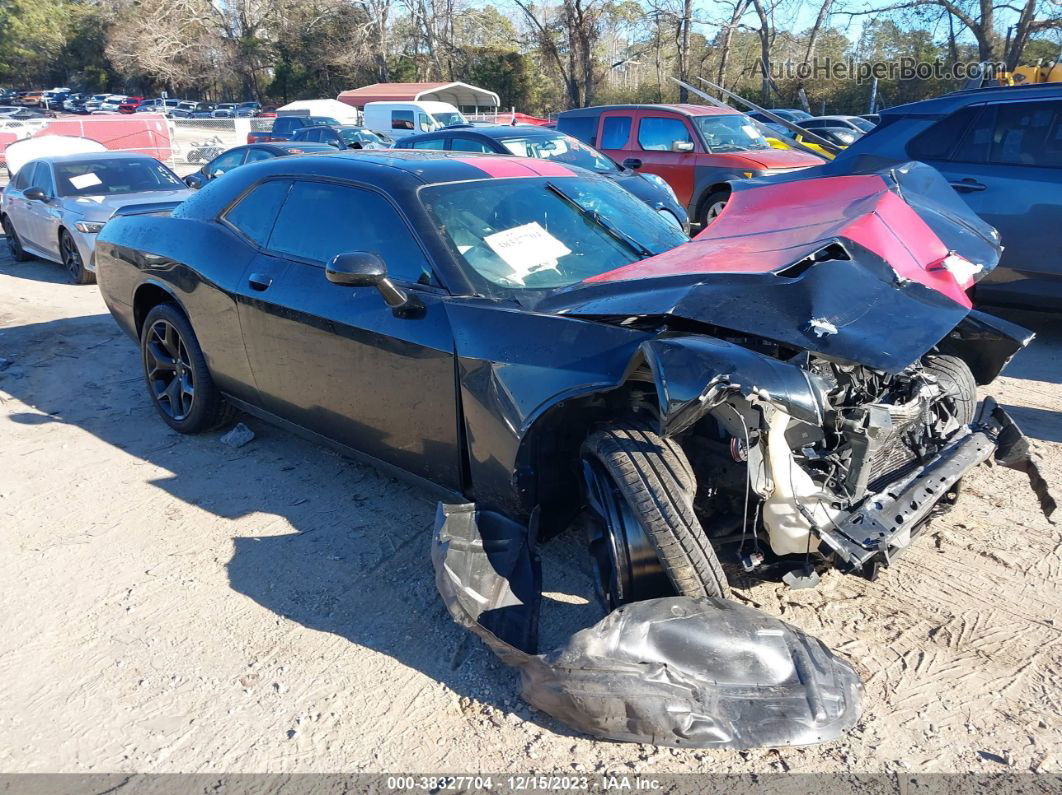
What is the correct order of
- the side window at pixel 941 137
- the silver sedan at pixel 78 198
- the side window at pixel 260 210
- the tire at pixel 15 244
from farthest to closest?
the tire at pixel 15 244 < the silver sedan at pixel 78 198 < the side window at pixel 941 137 < the side window at pixel 260 210

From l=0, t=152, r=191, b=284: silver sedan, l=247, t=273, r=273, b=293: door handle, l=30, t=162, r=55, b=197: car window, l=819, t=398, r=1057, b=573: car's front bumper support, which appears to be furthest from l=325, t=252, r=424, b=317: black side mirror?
l=30, t=162, r=55, b=197: car window

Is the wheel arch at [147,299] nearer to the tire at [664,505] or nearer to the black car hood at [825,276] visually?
the black car hood at [825,276]

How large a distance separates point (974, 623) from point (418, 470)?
7.02 ft

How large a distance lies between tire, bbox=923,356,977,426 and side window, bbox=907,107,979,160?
128 inches

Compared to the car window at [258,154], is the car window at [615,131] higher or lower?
higher

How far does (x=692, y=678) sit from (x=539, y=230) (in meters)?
2.00

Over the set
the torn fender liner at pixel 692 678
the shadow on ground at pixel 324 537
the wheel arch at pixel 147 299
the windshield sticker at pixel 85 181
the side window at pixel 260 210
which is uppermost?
the side window at pixel 260 210

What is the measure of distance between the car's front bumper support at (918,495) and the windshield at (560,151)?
701 centimetres

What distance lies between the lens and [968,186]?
5.81 m

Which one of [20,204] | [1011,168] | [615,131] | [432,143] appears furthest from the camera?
[615,131]

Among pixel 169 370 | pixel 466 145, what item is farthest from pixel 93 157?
pixel 169 370

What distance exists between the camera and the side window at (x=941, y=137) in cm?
596

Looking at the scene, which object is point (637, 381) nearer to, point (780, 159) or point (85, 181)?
point (780, 159)

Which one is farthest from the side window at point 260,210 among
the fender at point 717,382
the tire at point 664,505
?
the fender at point 717,382
